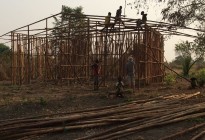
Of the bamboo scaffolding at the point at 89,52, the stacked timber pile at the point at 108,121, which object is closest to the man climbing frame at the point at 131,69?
the bamboo scaffolding at the point at 89,52

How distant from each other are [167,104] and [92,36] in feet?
35.8

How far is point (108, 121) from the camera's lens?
890 cm

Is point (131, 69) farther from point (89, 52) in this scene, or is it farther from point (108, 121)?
point (108, 121)

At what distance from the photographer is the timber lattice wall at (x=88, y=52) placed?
19391 millimetres

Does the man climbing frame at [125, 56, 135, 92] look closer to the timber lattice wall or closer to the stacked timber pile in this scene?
the timber lattice wall

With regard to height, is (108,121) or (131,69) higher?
(131,69)

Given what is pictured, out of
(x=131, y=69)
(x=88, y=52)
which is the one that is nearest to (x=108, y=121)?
(x=131, y=69)

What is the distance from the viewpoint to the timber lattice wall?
19.4 m

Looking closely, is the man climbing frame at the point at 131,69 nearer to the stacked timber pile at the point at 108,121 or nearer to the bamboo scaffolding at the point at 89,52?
the bamboo scaffolding at the point at 89,52

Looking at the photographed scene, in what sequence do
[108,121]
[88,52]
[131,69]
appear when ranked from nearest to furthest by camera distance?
[108,121], [131,69], [88,52]

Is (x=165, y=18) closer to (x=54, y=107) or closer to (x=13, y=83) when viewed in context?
(x=54, y=107)

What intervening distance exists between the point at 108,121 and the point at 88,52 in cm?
1190

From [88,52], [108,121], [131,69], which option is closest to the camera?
[108,121]

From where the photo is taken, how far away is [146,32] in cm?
1842
